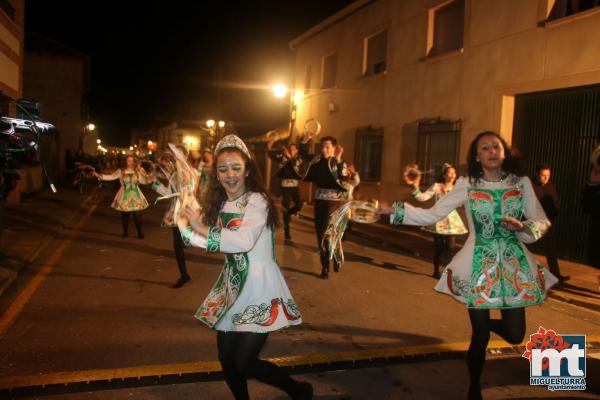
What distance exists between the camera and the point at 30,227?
39.9 ft

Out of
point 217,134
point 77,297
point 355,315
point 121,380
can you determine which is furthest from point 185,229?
point 217,134

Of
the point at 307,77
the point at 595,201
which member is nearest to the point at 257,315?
the point at 595,201

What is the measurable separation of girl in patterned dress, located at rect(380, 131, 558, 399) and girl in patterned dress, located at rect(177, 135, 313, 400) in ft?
3.23

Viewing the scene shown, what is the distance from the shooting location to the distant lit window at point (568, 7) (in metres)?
10.1

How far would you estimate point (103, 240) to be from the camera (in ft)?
36.8

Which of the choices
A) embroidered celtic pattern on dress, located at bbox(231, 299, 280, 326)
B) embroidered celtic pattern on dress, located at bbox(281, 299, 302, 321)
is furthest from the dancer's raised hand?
embroidered celtic pattern on dress, located at bbox(231, 299, 280, 326)

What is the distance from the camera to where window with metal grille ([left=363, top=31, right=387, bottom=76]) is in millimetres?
17578

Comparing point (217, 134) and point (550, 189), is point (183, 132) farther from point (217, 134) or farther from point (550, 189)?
point (550, 189)

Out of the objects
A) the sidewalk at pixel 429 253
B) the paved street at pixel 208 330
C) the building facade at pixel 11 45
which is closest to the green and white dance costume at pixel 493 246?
the paved street at pixel 208 330

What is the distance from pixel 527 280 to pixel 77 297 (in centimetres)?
531

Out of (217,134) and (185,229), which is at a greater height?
(217,134)

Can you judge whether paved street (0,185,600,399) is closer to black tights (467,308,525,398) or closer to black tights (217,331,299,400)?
black tights (467,308,525,398)

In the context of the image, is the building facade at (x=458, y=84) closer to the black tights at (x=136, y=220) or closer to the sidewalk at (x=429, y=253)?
the sidewalk at (x=429, y=253)

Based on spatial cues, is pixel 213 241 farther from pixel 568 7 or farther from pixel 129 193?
pixel 568 7
